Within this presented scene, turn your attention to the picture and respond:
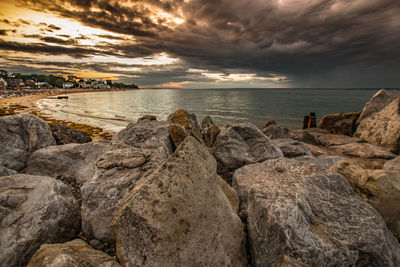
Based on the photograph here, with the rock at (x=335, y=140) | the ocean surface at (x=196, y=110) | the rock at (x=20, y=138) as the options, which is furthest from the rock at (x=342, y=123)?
the rock at (x=20, y=138)

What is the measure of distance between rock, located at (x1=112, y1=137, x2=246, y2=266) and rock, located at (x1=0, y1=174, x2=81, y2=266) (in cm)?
221

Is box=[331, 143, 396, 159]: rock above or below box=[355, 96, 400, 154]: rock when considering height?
below

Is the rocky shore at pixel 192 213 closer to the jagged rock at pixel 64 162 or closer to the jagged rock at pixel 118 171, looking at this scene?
the jagged rock at pixel 118 171

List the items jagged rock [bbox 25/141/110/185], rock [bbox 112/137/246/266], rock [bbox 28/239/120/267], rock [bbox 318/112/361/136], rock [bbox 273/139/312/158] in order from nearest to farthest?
rock [bbox 28/239/120/267]
rock [bbox 112/137/246/266]
jagged rock [bbox 25/141/110/185]
rock [bbox 273/139/312/158]
rock [bbox 318/112/361/136]

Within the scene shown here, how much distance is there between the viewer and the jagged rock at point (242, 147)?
7750 mm

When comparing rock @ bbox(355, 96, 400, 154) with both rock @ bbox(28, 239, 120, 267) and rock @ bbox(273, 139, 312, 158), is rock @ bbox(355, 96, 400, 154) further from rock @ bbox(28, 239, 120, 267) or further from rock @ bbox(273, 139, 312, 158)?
rock @ bbox(28, 239, 120, 267)

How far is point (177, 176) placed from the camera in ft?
9.39

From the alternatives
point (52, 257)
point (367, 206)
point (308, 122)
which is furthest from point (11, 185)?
point (308, 122)

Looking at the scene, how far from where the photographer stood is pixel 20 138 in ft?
26.7

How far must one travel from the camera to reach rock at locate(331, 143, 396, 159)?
11781 mm

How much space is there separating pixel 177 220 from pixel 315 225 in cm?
288

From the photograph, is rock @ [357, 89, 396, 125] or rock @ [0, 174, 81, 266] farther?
rock @ [357, 89, 396, 125]

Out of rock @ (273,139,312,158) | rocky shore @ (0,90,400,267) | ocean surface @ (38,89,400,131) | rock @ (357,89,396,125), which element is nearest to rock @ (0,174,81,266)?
rocky shore @ (0,90,400,267)

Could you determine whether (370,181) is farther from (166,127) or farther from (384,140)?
(384,140)
